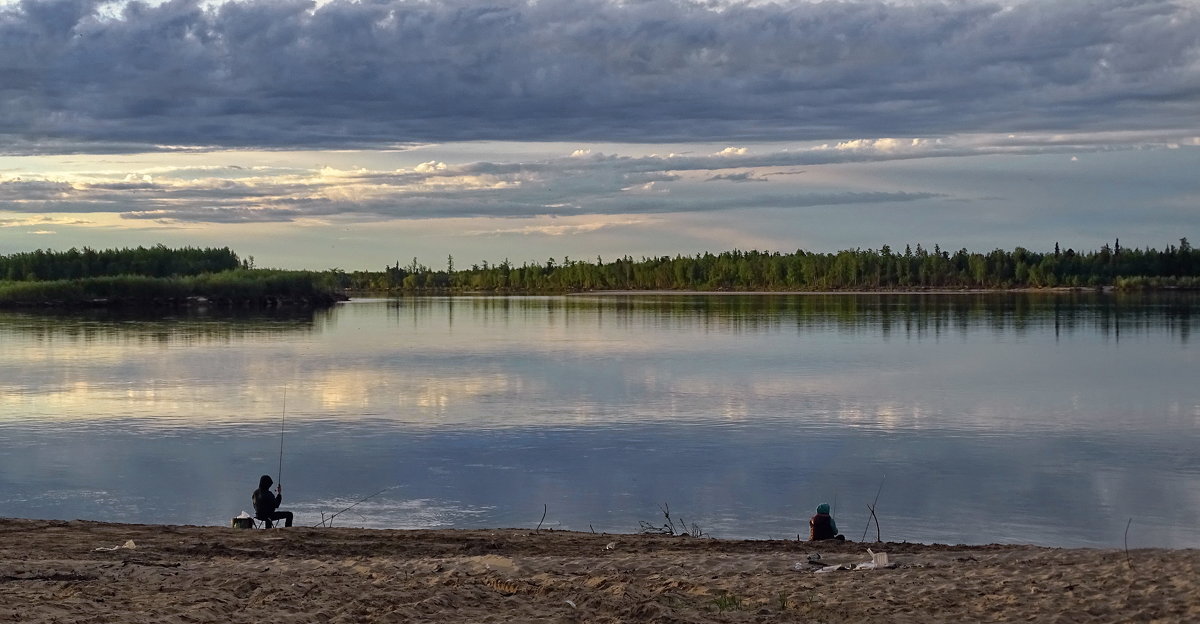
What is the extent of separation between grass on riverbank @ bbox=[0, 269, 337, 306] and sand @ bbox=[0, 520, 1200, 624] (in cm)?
12800

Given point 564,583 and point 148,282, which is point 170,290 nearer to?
point 148,282

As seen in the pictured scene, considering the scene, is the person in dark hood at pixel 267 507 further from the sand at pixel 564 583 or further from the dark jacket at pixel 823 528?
the dark jacket at pixel 823 528

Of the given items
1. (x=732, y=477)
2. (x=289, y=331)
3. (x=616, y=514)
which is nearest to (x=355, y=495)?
(x=616, y=514)

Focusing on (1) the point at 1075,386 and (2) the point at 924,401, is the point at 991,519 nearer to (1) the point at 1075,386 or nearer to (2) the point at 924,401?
(2) the point at 924,401

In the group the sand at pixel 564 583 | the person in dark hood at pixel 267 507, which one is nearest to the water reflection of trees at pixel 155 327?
the person in dark hood at pixel 267 507

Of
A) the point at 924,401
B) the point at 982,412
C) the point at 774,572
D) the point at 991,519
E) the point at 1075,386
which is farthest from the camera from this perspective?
the point at 1075,386

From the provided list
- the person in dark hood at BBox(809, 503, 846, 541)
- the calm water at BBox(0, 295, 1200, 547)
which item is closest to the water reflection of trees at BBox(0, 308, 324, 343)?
the calm water at BBox(0, 295, 1200, 547)

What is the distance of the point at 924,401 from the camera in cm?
3678

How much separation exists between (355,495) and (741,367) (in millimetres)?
28842

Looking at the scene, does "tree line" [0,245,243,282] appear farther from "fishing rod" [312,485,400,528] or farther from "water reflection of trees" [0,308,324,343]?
"fishing rod" [312,485,400,528]

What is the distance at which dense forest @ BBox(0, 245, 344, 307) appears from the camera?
133m

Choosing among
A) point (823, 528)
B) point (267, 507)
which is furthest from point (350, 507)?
point (823, 528)

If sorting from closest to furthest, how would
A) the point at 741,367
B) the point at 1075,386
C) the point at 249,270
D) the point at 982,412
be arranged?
1. the point at 982,412
2. the point at 1075,386
3. the point at 741,367
4. the point at 249,270

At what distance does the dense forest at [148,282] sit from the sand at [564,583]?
129 m
